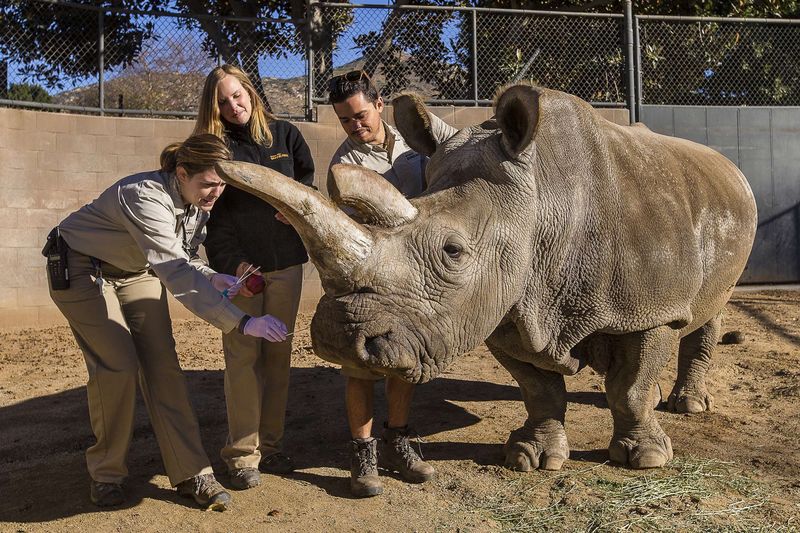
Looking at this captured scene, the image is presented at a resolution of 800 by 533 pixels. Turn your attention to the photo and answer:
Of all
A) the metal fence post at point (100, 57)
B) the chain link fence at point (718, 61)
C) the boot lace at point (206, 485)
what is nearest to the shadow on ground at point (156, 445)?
the boot lace at point (206, 485)

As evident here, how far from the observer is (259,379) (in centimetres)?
494

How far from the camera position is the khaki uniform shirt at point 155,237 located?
425 cm

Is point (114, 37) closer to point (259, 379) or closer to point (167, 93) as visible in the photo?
point (167, 93)

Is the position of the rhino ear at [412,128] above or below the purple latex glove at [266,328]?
above

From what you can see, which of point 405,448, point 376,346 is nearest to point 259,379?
point 405,448

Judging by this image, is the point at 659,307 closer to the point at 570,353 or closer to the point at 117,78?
the point at 570,353

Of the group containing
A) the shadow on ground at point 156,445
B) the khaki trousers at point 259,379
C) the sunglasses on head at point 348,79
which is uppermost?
the sunglasses on head at point 348,79

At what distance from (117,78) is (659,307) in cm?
843

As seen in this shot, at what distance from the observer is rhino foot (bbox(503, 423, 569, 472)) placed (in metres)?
4.96

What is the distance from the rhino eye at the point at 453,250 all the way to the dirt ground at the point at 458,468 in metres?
1.30

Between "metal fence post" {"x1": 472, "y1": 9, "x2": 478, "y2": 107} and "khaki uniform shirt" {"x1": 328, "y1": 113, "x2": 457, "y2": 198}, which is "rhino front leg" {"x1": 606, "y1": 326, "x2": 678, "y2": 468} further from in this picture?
"metal fence post" {"x1": 472, "y1": 9, "x2": 478, "y2": 107}

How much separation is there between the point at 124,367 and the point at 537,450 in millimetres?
2254

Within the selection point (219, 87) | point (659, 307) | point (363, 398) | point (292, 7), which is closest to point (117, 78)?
point (292, 7)

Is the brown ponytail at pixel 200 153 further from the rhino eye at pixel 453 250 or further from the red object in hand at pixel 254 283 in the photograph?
the rhino eye at pixel 453 250
